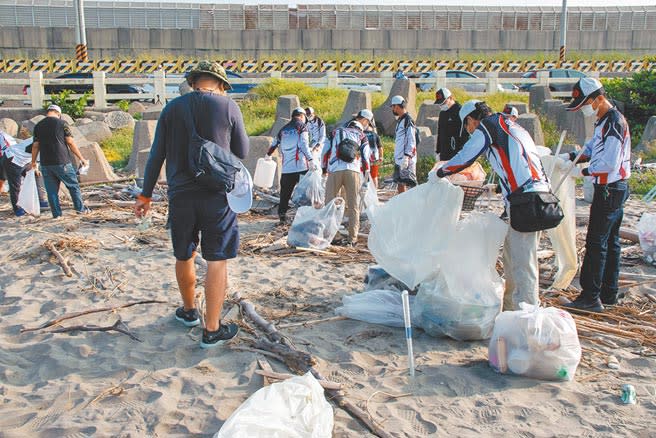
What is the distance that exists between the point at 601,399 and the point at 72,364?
3251mm

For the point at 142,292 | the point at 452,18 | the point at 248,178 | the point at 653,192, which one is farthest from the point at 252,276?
the point at 452,18

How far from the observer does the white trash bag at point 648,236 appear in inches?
277

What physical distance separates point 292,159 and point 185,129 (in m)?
4.81

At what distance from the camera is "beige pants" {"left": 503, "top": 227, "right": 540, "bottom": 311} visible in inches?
198

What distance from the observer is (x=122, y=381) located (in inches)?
170

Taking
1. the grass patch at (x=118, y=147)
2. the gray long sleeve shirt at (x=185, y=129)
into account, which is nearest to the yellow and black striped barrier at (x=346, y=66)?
the grass patch at (x=118, y=147)

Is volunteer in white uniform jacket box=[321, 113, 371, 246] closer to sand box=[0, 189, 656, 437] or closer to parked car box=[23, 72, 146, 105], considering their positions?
sand box=[0, 189, 656, 437]

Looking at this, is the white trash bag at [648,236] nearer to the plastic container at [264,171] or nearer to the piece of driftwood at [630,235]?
the piece of driftwood at [630,235]

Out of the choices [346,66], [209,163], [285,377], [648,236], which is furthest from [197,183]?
[346,66]

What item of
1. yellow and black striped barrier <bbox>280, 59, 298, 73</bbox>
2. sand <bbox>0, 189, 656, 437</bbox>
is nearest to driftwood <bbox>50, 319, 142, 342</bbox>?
sand <bbox>0, 189, 656, 437</bbox>

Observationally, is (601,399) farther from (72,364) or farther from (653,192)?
(653,192)

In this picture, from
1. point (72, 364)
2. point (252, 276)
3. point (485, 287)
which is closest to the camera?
point (72, 364)

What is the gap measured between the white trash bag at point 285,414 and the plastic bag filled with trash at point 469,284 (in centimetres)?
148

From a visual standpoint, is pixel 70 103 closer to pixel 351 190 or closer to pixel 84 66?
pixel 84 66
